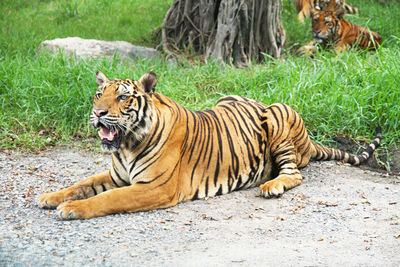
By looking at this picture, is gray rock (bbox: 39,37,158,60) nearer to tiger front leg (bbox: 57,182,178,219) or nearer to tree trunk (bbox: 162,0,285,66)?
tree trunk (bbox: 162,0,285,66)

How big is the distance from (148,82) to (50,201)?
1.17m

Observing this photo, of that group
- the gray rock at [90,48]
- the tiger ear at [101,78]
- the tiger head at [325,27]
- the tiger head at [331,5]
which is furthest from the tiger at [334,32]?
the tiger ear at [101,78]

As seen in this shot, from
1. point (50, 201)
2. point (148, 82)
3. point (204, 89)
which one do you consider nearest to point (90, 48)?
point (204, 89)

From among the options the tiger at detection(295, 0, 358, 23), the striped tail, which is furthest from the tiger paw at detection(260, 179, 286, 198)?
the tiger at detection(295, 0, 358, 23)

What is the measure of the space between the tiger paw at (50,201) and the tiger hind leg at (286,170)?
5.45ft

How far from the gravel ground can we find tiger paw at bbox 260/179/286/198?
61mm

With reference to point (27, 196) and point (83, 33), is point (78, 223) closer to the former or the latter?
point (27, 196)

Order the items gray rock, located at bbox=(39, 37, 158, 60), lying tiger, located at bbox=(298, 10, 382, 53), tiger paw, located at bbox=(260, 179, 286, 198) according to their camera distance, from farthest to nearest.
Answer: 1. lying tiger, located at bbox=(298, 10, 382, 53)
2. gray rock, located at bbox=(39, 37, 158, 60)
3. tiger paw, located at bbox=(260, 179, 286, 198)

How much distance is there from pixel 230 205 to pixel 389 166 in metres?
2.19

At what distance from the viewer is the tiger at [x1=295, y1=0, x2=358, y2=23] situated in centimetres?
1029

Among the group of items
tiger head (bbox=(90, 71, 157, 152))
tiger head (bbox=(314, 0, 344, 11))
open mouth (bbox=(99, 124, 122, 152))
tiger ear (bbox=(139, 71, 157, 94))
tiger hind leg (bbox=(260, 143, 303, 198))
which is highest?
tiger head (bbox=(314, 0, 344, 11))

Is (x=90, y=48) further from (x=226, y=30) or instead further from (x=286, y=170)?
(x=286, y=170)

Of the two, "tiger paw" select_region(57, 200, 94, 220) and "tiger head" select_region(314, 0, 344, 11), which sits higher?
"tiger head" select_region(314, 0, 344, 11)

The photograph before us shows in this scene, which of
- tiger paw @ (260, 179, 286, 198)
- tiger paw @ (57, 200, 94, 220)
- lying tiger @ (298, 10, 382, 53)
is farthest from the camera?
lying tiger @ (298, 10, 382, 53)
